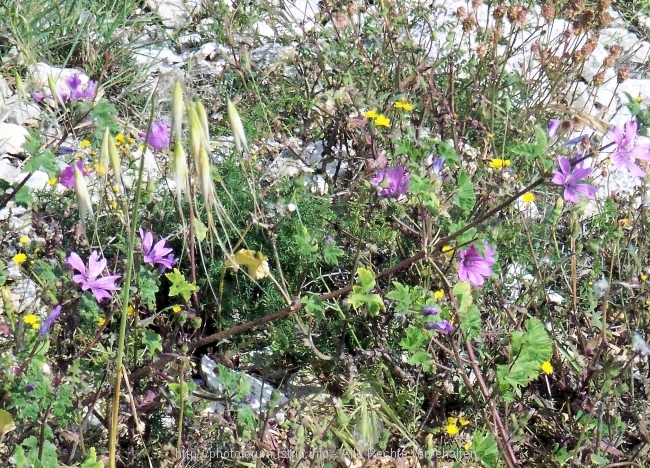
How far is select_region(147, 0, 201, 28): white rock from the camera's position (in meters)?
3.95

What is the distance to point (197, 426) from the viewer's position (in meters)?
2.00

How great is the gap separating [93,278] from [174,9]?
8.10ft

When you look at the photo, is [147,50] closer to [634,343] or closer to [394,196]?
[394,196]

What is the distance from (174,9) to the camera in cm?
402

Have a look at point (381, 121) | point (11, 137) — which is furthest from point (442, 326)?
point (11, 137)

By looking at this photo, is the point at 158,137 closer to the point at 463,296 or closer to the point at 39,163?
the point at 39,163

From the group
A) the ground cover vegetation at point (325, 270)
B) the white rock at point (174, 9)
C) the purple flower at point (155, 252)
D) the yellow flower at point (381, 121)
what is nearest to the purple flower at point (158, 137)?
the ground cover vegetation at point (325, 270)

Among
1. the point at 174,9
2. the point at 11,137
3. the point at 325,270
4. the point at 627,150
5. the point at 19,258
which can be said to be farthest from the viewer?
the point at 174,9

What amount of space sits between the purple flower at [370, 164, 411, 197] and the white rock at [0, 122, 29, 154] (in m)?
1.62

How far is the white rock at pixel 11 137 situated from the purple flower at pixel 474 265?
182 cm

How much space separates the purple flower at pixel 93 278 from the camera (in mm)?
1852

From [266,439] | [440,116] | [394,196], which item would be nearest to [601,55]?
[440,116]

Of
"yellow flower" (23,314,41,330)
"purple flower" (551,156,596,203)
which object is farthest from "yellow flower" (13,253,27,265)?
"purple flower" (551,156,596,203)

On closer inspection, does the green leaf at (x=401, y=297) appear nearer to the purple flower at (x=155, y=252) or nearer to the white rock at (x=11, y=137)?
the purple flower at (x=155, y=252)
